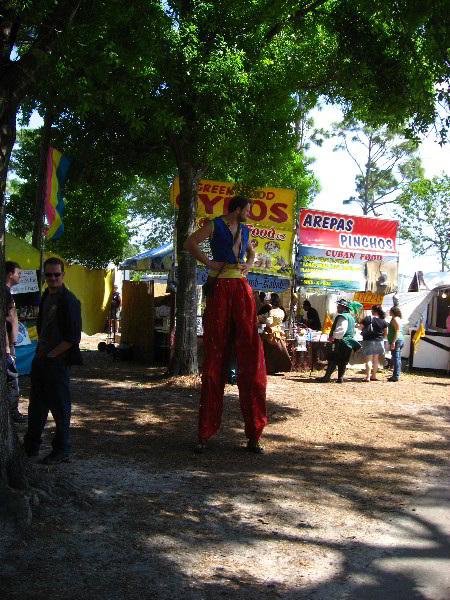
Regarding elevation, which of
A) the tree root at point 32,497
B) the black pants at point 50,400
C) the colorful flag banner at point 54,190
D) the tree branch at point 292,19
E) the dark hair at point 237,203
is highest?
the tree branch at point 292,19

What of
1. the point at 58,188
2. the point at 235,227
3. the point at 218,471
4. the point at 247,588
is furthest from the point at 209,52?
the point at 247,588

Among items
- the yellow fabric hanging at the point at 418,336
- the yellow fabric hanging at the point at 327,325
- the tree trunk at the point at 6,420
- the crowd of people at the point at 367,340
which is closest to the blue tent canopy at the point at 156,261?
the yellow fabric hanging at the point at 327,325

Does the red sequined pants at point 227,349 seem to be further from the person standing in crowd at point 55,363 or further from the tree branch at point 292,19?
the tree branch at point 292,19

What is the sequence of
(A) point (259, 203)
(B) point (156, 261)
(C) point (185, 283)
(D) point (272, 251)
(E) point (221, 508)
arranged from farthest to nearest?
(B) point (156, 261), (D) point (272, 251), (A) point (259, 203), (C) point (185, 283), (E) point (221, 508)

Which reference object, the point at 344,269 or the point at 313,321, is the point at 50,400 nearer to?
the point at 344,269

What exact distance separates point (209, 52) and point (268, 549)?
8036 millimetres

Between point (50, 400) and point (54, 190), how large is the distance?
6694mm

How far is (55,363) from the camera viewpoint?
6035 millimetres

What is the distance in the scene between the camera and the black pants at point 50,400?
19.8 ft

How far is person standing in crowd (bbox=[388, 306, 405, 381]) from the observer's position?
15288 millimetres

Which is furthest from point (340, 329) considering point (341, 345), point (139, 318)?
point (139, 318)

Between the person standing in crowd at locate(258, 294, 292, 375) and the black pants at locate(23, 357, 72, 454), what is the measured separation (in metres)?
8.92

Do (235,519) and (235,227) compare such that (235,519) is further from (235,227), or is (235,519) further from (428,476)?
(235,227)

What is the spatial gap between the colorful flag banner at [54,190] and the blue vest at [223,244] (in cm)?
592
